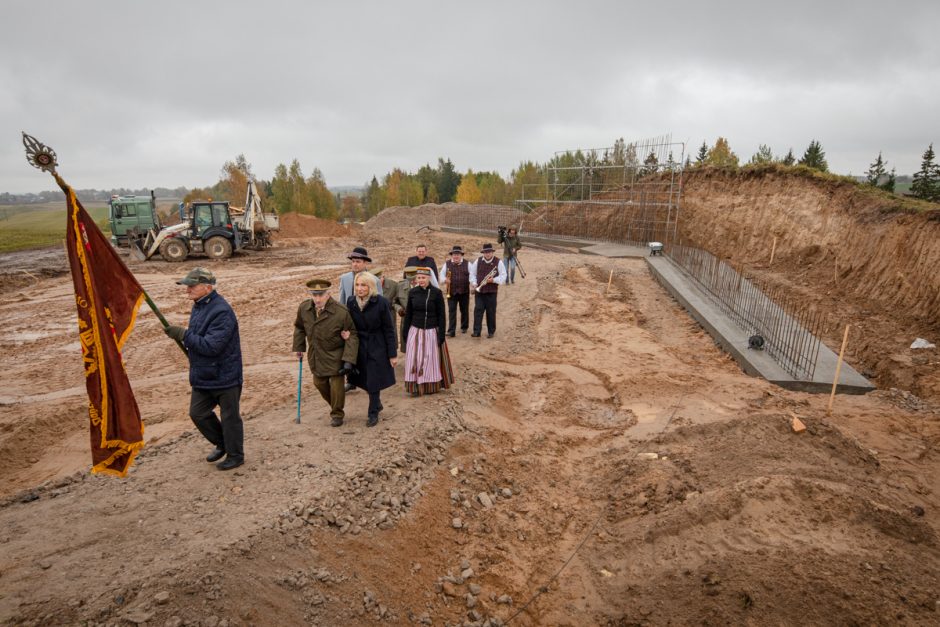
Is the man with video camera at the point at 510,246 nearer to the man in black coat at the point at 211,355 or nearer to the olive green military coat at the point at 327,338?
the olive green military coat at the point at 327,338

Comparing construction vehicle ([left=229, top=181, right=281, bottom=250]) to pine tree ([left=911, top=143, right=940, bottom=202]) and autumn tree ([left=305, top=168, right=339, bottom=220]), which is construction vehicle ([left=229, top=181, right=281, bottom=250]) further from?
pine tree ([left=911, top=143, right=940, bottom=202])

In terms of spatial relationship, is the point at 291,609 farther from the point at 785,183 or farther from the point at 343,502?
the point at 785,183

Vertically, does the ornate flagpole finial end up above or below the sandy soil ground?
above

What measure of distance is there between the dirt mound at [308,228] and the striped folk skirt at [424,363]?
26.4 metres

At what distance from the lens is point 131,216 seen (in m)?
21.6

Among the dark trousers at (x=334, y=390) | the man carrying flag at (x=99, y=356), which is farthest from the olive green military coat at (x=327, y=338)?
the man carrying flag at (x=99, y=356)

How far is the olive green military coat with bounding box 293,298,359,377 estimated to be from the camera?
491 cm

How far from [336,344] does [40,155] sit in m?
2.63

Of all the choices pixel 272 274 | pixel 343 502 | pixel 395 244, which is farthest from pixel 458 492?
pixel 395 244

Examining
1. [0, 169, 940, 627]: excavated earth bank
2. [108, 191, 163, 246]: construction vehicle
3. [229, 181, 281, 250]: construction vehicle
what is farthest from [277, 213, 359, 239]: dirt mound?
[0, 169, 940, 627]: excavated earth bank

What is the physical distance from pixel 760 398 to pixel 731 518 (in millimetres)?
3521

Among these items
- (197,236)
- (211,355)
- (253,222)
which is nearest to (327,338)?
(211,355)

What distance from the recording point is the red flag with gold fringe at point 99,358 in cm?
356

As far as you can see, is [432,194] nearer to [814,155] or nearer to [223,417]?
[814,155]
